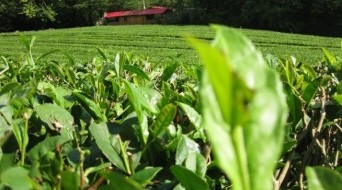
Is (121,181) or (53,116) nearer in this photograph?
(121,181)

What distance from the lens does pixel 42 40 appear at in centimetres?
2484

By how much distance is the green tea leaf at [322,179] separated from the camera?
0.42m

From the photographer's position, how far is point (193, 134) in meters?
0.82

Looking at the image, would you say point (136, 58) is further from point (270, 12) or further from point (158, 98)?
point (270, 12)

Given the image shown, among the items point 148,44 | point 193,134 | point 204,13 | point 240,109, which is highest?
point 240,109

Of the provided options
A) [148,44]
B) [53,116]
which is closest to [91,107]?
[53,116]

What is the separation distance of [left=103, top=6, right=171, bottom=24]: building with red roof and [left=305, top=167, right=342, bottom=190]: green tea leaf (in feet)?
146

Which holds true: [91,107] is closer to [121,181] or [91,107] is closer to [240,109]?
[121,181]

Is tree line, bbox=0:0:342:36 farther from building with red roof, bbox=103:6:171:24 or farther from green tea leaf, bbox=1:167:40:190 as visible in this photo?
green tea leaf, bbox=1:167:40:190

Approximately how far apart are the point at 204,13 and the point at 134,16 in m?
10.7

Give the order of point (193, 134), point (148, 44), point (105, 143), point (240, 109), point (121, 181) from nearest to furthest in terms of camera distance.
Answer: point (240, 109)
point (121, 181)
point (105, 143)
point (193, 134)
point (148, 44)

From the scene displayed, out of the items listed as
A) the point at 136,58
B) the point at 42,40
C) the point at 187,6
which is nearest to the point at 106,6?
the point at 187,6

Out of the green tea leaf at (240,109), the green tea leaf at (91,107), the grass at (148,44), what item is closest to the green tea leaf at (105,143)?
the green tea leaf at (91,107)

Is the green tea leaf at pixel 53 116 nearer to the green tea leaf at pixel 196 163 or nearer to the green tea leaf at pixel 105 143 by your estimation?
the green tea leaf at pixel 105 143
